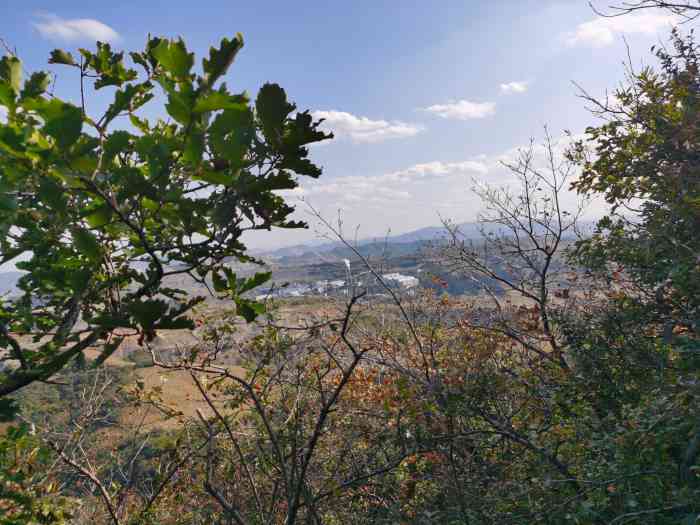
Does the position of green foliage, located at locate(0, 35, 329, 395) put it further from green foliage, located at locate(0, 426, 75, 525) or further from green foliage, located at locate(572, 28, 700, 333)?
green foliage, located at locate(572, 28, 700, 333)

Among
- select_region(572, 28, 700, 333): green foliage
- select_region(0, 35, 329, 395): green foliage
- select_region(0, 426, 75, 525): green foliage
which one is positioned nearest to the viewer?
select_region(0, 35, 329, 395): green foliage

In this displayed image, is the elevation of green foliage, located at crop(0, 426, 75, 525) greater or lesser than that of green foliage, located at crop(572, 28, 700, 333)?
lesser

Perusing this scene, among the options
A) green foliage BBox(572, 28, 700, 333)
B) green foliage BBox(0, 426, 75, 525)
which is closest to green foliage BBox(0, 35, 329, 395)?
green foliage BBox(0, 426, 75, 525)

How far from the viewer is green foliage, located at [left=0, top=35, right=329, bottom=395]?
3.24ft

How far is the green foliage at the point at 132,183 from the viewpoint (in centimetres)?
99

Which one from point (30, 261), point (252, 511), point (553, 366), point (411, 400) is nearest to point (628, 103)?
point (553, 366)

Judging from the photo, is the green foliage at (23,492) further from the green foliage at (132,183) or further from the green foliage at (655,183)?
the green foliage at (655,183)

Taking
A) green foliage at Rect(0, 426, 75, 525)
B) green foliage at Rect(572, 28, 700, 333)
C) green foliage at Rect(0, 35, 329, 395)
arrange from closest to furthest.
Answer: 1. green foliage at Rect(0, 35, 329, 395)
2. green foliage at Rect(0, 426, 75, 525)
3. green foliage at Rect(572, 28, 700, 333)

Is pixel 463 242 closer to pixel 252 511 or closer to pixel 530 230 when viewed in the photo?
pixel 530 230

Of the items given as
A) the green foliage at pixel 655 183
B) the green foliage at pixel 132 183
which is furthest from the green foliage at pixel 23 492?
the green foliage at pixel 655 183

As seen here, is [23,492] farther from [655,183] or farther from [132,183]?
[655,183]

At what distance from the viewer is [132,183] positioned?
106 centimetres

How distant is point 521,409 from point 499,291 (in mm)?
2420

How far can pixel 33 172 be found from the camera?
3.31 ft
